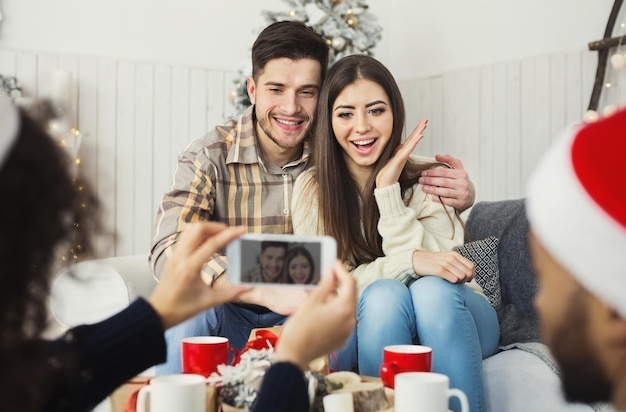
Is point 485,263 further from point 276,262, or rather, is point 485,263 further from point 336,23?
point 336,23

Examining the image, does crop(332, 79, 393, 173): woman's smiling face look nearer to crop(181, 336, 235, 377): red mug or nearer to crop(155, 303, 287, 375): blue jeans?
crop(155, 303, 287, 375): blue jeans

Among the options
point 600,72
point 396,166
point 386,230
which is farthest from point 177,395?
point 600,72

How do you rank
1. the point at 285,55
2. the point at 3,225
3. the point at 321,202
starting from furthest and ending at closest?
1. the point at 285,55
2. the point at 321,202
3. the point at 3,225

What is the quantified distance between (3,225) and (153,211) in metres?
3.02

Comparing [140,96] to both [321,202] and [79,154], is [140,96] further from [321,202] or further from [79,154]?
[321,202]

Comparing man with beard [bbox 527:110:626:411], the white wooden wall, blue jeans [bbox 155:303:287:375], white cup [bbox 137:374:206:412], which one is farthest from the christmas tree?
man with beard [bbox 527:110:626:411]

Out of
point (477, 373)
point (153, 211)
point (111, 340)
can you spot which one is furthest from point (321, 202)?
point (153, 211)

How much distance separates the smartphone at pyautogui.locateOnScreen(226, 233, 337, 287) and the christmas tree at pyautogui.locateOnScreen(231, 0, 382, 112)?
2347 millimetres

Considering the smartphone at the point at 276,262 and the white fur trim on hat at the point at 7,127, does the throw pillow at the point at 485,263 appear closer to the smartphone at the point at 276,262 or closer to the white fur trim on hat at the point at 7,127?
the smartphone at the point at 276,262

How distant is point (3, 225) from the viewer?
0.61m

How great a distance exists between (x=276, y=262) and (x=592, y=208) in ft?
1.66

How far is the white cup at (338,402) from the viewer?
3.90 feet

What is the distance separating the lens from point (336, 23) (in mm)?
3303

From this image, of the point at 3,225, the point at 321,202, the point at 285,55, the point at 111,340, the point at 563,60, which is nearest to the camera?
the point at 3,225
